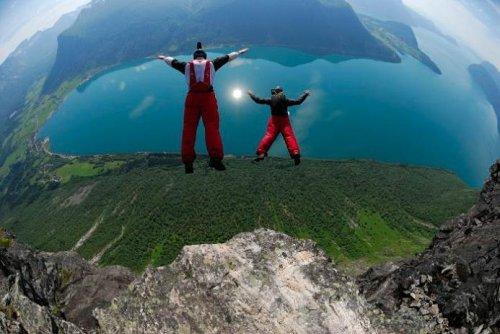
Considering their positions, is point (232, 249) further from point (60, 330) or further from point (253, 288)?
point (60, 330)

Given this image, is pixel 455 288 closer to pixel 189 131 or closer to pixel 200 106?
pixel 189 131

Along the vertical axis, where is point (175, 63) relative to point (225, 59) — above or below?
below

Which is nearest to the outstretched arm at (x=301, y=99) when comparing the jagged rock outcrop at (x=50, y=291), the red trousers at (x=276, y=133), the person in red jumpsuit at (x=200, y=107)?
the red trousers at (x=276, y=133)

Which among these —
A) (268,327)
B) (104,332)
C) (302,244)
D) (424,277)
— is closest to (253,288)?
(268,327)

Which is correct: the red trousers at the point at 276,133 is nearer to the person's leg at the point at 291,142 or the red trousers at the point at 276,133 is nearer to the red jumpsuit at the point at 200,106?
the person's leg at the point at 291,142

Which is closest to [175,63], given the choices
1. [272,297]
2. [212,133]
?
[212,133]

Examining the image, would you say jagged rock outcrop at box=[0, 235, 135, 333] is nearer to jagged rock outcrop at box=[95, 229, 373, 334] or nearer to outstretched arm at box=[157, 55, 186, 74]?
jagged rock outcrop at box=[95, 229, 373, 334]
